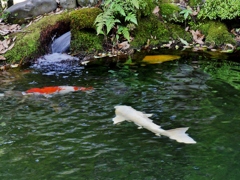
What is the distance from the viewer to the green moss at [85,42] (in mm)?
8281

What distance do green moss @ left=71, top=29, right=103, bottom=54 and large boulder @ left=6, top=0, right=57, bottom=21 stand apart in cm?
193

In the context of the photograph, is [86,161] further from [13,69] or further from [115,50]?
[115,50]

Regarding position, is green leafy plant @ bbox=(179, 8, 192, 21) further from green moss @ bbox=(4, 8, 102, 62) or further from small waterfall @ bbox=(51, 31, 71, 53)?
small waterfall @ bbox=(51, 31, 71, 53)

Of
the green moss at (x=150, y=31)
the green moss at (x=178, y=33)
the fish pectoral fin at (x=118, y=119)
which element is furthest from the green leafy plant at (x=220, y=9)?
the fish pectoral fin at (x=118, y=119)

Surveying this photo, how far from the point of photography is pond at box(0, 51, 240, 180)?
335 centimetres

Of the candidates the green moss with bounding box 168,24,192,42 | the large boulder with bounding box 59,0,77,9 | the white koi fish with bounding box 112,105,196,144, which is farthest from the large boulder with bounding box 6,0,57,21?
the white koi fish with bounding box 112,105,196,144

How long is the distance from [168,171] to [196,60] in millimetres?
4507

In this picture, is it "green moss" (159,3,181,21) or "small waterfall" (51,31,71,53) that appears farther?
"green moss" (159,3,181,21)

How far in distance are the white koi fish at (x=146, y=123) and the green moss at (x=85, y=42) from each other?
3929 millimetres

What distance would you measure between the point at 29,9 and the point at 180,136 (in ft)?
23.5

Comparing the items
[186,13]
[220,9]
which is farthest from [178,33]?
[220,9]

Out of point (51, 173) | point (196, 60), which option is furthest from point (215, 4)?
point (51, 173)

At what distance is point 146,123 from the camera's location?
410 cm

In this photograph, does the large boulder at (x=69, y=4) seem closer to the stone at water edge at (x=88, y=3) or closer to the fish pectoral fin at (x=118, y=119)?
the stone at water edge at (x=88, y=3)
